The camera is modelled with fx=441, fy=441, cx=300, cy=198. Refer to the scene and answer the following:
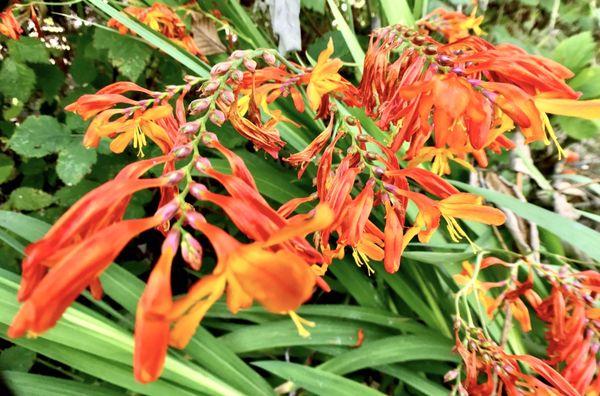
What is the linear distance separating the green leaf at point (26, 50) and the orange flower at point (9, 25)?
39mm

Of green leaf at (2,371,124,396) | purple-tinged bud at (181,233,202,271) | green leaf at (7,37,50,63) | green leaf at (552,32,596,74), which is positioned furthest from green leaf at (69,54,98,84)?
green leaf at (552,32,596,74)

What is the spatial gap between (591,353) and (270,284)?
0.65 meters

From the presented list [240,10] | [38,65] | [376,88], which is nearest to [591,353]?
[376,88]

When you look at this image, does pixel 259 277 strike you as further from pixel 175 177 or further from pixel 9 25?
pixel 9 25

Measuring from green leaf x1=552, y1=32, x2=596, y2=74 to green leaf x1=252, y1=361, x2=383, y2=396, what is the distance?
2.69ft

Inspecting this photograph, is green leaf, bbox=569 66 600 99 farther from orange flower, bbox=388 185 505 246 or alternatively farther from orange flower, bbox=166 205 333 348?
orange flower, bbox=166 205 333 348

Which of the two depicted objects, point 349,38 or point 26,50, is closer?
point 349,38

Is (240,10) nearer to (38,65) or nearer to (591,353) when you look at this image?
(38,65)

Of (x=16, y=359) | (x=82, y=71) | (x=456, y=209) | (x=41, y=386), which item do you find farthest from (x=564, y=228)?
(x=82, y=71)

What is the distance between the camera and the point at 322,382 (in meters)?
0.70

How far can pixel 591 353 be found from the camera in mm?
682

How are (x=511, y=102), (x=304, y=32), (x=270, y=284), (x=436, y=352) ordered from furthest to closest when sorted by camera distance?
(x=304, y=32)
(x=436, y=352)
(x=511, y=102)
(x=270, y=284)

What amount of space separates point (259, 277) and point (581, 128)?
0.96m

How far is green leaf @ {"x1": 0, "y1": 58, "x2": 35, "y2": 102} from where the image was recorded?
948 mm
